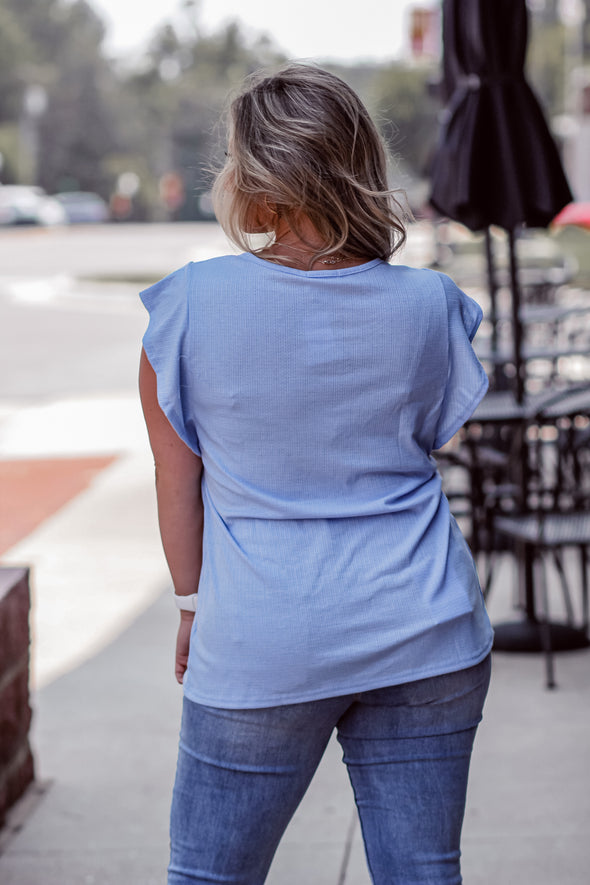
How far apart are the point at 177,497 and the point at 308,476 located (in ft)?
0.80

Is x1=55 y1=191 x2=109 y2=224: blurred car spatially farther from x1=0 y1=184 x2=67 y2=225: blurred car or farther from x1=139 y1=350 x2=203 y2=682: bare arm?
x1=139 y1=350 x2=203 y2=682: bare arm

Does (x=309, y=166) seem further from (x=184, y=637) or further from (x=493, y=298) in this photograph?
(x=493, y=298)

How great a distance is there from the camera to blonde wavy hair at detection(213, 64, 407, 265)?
175 centimetres

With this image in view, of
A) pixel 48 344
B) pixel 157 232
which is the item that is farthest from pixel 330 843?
pixel 157 232

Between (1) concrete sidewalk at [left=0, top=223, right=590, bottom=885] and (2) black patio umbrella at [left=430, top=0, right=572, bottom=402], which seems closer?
(1) concrete sidewalk at [left=0, top=223, right=590, bottom=885]

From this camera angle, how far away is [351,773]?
189 centimetres

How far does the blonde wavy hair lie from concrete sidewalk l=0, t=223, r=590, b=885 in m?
2.02

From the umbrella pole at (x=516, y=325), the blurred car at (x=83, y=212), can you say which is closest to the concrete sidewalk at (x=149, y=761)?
the umbrella pole at (x=516, y=325)

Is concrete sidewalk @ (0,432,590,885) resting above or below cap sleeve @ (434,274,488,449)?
below

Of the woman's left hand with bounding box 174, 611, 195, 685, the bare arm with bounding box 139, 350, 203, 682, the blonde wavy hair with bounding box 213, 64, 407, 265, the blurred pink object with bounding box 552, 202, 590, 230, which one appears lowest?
the blurred pink object with bounding box 552, 202, 590, 230

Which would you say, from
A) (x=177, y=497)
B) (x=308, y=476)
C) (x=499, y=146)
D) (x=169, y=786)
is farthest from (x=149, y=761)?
(x=499, y=146)

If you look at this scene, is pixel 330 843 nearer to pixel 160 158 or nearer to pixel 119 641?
pixel 119 641

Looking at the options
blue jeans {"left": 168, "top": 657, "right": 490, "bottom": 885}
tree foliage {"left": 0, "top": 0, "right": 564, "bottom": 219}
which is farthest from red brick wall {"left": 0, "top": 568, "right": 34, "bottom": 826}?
tree foliage {"left": 0, "top": 0, "right": 564, "bottom": 219}

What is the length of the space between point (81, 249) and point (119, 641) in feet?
111
